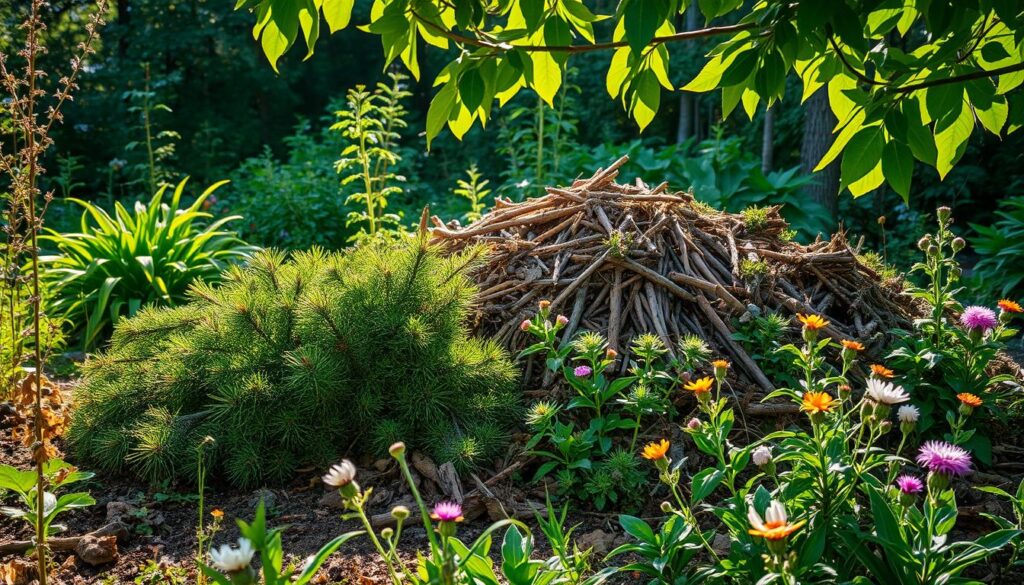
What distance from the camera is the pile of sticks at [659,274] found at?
299cm

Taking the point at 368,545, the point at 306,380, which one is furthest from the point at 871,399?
the point at 306,380

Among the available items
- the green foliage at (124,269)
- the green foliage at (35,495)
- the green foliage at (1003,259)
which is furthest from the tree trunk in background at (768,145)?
the green foliage at (35,495)

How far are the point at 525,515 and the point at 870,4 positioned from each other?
1651 millimetres

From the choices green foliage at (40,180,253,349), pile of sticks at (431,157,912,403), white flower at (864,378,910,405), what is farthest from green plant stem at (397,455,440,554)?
green foliage at (40,180,253,349)

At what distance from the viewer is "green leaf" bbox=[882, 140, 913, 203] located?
4.26 feet

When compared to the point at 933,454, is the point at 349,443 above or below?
below

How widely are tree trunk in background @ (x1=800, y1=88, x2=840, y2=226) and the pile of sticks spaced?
3823mm

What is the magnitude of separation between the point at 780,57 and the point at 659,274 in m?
1.78

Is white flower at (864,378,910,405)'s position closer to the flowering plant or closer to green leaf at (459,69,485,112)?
green leaf at (459,69,485,112)

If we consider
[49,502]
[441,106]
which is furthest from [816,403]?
[49,502]

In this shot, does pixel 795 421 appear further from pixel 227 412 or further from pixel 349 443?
pixel 227 412

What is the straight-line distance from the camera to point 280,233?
7.02 m

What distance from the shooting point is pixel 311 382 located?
248 cm

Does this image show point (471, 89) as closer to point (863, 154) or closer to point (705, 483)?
point (863, 154)
